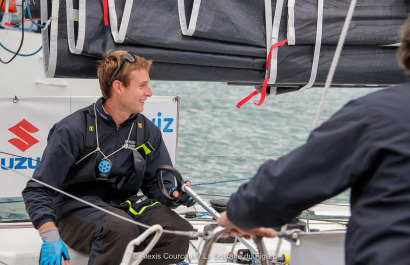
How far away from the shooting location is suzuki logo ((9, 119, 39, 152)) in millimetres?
3523

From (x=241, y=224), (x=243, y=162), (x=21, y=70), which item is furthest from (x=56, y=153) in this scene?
(x=243, y=162)

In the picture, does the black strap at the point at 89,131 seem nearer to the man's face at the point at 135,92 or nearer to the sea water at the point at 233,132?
the man's face at the point at 135,92

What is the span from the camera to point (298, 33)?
288cm

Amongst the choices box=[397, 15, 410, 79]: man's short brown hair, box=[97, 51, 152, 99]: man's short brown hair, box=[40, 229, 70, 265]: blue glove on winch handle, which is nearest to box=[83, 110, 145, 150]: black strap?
box=[97, 51, 152, 99]: man's short brown hair

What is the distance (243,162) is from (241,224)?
866 centimetres

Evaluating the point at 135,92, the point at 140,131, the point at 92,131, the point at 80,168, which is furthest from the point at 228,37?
the point at 80,168

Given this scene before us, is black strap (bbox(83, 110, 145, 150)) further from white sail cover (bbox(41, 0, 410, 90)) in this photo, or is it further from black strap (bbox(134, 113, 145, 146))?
white sail cover (bbox(41, 0, 410, 90))

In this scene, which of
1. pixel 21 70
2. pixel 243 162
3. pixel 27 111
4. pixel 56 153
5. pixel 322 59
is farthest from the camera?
pixel 243 162

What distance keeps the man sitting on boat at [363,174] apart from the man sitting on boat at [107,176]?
1.25 metres

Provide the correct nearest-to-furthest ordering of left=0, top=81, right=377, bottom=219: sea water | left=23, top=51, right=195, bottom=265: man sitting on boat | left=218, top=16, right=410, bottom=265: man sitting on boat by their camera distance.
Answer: left=218, top=16, right=410, bottom=265: man sitting on boat < left=23, top=51, right=195, bottom=265: man sitting on boat < left=0, top=81, right=377, bottom=219: sea water

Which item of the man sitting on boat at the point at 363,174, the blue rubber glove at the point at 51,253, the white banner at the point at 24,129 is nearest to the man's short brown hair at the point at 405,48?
the man sitting on boat at the point at 363,174

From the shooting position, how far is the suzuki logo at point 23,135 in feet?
11.6

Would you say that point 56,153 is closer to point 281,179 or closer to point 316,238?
point 316,238

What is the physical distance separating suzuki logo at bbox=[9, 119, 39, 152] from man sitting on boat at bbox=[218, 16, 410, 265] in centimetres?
225
